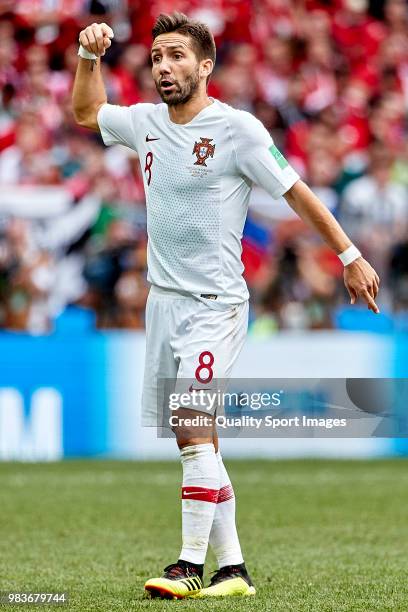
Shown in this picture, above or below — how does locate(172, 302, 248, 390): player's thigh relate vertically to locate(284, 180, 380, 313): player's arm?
below

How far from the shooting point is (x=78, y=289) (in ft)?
37.7

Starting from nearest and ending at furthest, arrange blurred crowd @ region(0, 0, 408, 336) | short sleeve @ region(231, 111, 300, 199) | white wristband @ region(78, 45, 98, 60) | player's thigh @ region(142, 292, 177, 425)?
short sleeve @ region(231, 111, 300, 199) < player's thigh @ region(142, 292, 177, 425) < white wristband @ region(78, 45, 98, 60) < blurred crowd @ region(0, 0, 408, 336)

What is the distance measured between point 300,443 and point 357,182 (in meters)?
2.80

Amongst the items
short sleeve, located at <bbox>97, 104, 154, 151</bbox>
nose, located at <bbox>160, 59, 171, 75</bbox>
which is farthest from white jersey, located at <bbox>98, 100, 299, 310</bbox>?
nose, located at <bbox>160, 59, 171, 75</bbox>

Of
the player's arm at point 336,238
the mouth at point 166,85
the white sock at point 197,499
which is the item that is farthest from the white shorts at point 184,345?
the mouth at point 166,85

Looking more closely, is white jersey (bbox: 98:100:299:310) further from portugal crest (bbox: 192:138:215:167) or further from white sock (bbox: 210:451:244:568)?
white sock (bbox: 210:451:244:568)

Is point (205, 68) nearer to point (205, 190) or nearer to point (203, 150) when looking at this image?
point (203, 150)

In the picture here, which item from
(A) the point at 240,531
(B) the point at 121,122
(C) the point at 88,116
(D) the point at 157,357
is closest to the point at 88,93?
(C) the point at 88,116

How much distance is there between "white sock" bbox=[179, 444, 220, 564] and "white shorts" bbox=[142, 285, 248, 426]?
188mm

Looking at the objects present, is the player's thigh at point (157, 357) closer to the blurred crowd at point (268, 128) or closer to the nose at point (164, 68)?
the nose at point (164, 68)

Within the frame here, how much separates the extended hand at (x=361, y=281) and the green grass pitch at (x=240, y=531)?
1.16m

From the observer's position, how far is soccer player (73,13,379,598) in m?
5.12

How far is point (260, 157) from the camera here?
5.12m

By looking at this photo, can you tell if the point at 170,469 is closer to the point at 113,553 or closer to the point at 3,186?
the point at 3,186
